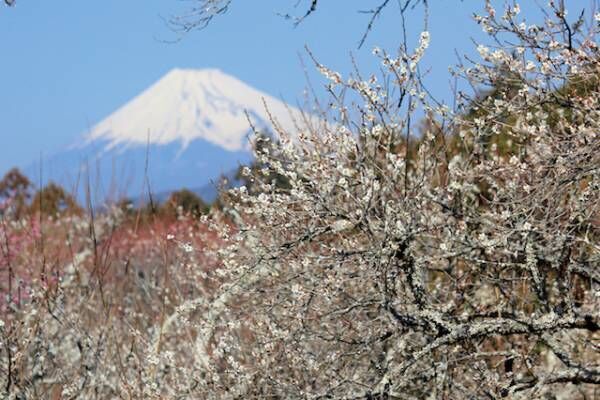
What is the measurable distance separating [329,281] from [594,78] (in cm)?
163

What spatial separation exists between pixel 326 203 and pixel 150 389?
151 centimetres

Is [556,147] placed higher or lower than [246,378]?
higher

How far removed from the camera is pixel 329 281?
15.2ft

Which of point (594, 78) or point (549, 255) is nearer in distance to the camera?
point (594, 78)

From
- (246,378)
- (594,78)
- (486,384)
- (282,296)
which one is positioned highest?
(594,78)

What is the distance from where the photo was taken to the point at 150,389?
17.1 feet

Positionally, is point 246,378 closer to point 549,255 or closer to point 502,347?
point 549,255

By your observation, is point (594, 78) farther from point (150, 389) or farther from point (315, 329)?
point (150, 389)

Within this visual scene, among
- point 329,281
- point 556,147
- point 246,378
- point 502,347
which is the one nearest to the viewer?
point 556,147

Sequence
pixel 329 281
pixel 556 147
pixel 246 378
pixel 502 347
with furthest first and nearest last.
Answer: pixel 502 347, pixel 246 378, pixel 329 281, pixel 556 147

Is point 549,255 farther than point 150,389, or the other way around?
point 150,389

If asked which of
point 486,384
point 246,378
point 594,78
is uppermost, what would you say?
point 594,78

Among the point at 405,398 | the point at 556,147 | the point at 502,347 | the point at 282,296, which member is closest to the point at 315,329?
the point at 282,296

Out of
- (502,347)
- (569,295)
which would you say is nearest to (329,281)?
(569,295)
